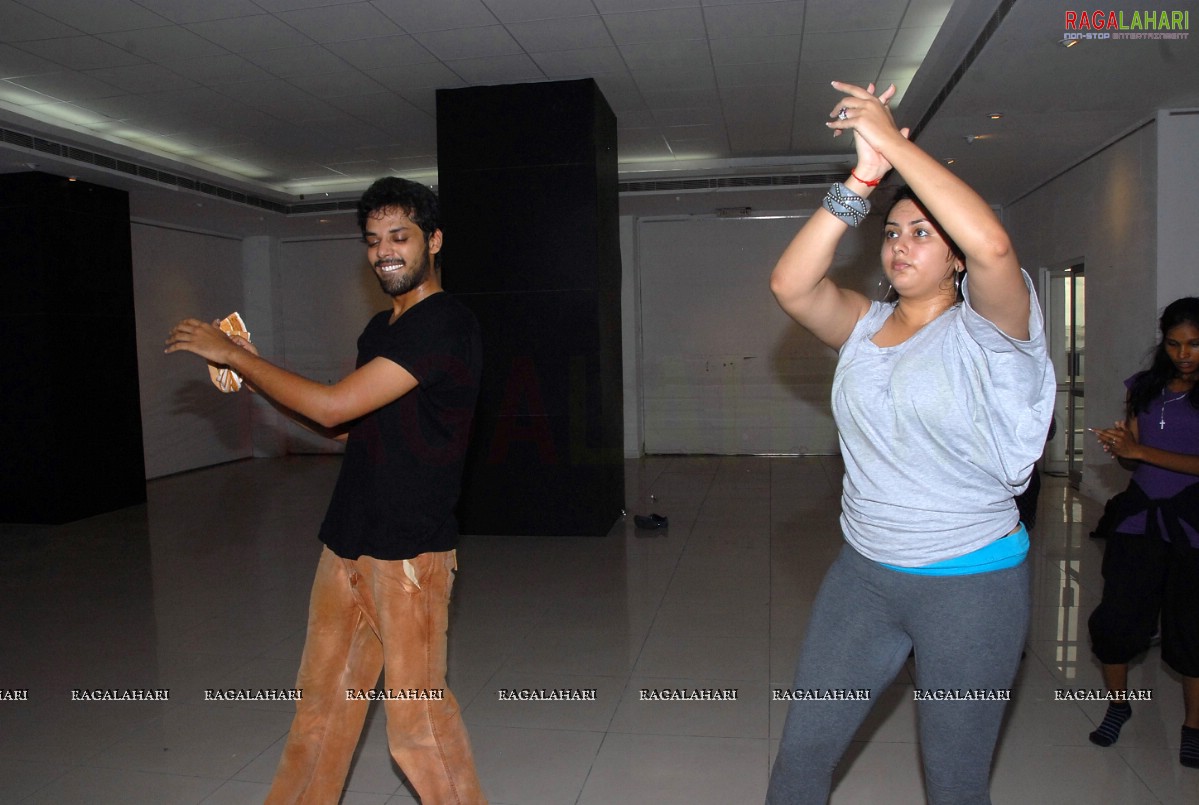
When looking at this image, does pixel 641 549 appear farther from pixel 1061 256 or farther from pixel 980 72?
pixel 1061 256

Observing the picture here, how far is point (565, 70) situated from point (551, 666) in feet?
12.9

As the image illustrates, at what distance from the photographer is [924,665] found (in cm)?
155

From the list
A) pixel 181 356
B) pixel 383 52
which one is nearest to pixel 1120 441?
pixel 383 52

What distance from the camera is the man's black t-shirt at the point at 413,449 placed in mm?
1895

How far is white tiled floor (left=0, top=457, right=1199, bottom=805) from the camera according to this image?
9.06 ft

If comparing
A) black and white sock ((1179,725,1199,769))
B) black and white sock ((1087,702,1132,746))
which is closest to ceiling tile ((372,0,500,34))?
black and white sock ((1087,702,1132,746))

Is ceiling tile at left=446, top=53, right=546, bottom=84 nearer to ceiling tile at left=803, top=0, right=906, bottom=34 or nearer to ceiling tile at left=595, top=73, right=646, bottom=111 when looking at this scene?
ceiling tile at left=595, top=73, right=646, bottom=111

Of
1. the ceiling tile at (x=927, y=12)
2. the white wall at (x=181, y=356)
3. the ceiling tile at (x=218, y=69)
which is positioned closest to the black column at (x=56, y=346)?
the white wall at (x=181, y=356)

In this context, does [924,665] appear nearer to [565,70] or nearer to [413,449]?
[413,449]

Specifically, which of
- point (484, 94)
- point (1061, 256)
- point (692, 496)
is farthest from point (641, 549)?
point (1061, 256)

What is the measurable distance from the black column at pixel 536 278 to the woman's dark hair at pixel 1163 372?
3537 millimetres

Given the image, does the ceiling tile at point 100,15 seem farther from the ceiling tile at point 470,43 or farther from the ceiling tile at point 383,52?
the ceiling tile at point 470,43

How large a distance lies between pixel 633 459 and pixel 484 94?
5.23 meters

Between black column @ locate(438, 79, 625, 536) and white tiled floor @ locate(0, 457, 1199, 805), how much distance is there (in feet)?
1.56
